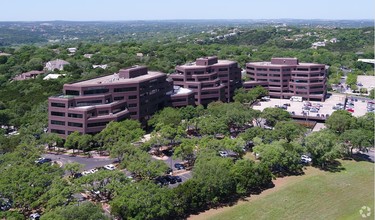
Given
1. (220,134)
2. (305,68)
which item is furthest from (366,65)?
(220,134)

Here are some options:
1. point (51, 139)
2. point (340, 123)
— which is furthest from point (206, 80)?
point (51, 139)

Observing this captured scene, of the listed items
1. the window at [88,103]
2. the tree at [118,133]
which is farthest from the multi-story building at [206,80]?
the tree at [118,133]

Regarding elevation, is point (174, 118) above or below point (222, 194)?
above

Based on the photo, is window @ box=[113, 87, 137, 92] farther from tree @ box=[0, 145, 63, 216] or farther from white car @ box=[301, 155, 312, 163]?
white car @ box=[301, 155, 312, 163]

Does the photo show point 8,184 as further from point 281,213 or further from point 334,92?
point 334,92

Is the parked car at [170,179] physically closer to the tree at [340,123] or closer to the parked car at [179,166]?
the parked car at [179,166]

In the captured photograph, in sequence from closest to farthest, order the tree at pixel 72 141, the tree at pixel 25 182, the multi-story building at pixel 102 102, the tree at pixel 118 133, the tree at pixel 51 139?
the tree at pixel 25 182, the tree at pixel 118 133, the tree at pixel 72 141, the tree at pixel 51 139, the multi-story building at pixel 102 102
